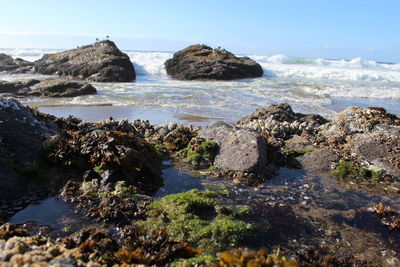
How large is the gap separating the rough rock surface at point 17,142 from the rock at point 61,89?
421 inches

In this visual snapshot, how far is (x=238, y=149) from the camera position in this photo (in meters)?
5.73

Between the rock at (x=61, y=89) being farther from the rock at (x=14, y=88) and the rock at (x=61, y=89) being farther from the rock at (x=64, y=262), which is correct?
the rock at (x=64, y=262)

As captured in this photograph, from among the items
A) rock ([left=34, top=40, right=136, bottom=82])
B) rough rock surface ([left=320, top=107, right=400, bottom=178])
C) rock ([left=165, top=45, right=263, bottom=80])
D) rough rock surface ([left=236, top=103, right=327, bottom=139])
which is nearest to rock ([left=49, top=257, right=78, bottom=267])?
rough rock surface ([left=320, top=107, right=400, bottom=178])

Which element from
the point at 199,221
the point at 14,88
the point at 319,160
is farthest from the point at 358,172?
the point at 14,88

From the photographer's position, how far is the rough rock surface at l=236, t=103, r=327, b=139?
7920 millimetres

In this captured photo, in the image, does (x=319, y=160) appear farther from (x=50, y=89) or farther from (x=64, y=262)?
(x=50, y=89)

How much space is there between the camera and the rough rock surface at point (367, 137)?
5.80 m

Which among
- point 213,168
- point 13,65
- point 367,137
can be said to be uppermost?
point 13,65

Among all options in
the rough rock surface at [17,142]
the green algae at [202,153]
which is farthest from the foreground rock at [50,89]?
the green algae at [202,153]

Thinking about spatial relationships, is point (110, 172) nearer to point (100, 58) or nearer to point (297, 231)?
point (297, 231)

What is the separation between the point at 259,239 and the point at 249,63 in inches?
1094

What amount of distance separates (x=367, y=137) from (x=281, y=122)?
2870mm

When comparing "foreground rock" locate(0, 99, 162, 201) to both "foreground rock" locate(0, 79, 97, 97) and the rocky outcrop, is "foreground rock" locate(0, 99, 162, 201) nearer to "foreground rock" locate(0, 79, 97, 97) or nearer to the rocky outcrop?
"foreground rock" locate(0, 79, 97, 97)

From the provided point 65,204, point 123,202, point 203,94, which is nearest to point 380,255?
point 123,202
